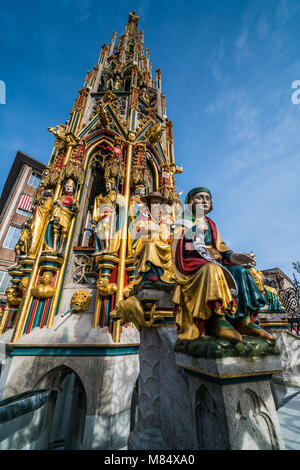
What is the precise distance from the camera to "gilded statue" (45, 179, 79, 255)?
5297 mm

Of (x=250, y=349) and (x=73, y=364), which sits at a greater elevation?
(x=250, y=349)

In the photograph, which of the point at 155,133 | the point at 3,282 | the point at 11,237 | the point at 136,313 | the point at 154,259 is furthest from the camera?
the point at 11,237

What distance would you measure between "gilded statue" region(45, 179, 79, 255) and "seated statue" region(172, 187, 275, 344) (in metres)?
4.17

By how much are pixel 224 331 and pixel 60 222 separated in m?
5.15

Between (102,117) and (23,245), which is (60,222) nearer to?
(23,245)

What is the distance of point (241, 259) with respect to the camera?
7.14ft

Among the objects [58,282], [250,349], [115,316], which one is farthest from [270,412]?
[58,282]

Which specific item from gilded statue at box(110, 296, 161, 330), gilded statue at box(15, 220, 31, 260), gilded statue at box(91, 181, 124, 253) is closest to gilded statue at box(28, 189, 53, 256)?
gilded statue at box(15, 220, 31, 260)

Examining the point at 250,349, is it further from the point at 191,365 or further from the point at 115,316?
the point at 115,316

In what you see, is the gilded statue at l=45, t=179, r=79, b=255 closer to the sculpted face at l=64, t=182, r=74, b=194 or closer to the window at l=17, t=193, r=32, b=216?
the sculpted face at l=64, t=182, r=74, b=194

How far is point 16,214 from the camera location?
1847 cm

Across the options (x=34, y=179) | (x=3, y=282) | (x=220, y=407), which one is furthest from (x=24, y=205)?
(x=220, y=407)

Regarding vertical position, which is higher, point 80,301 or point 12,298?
point 12,298
